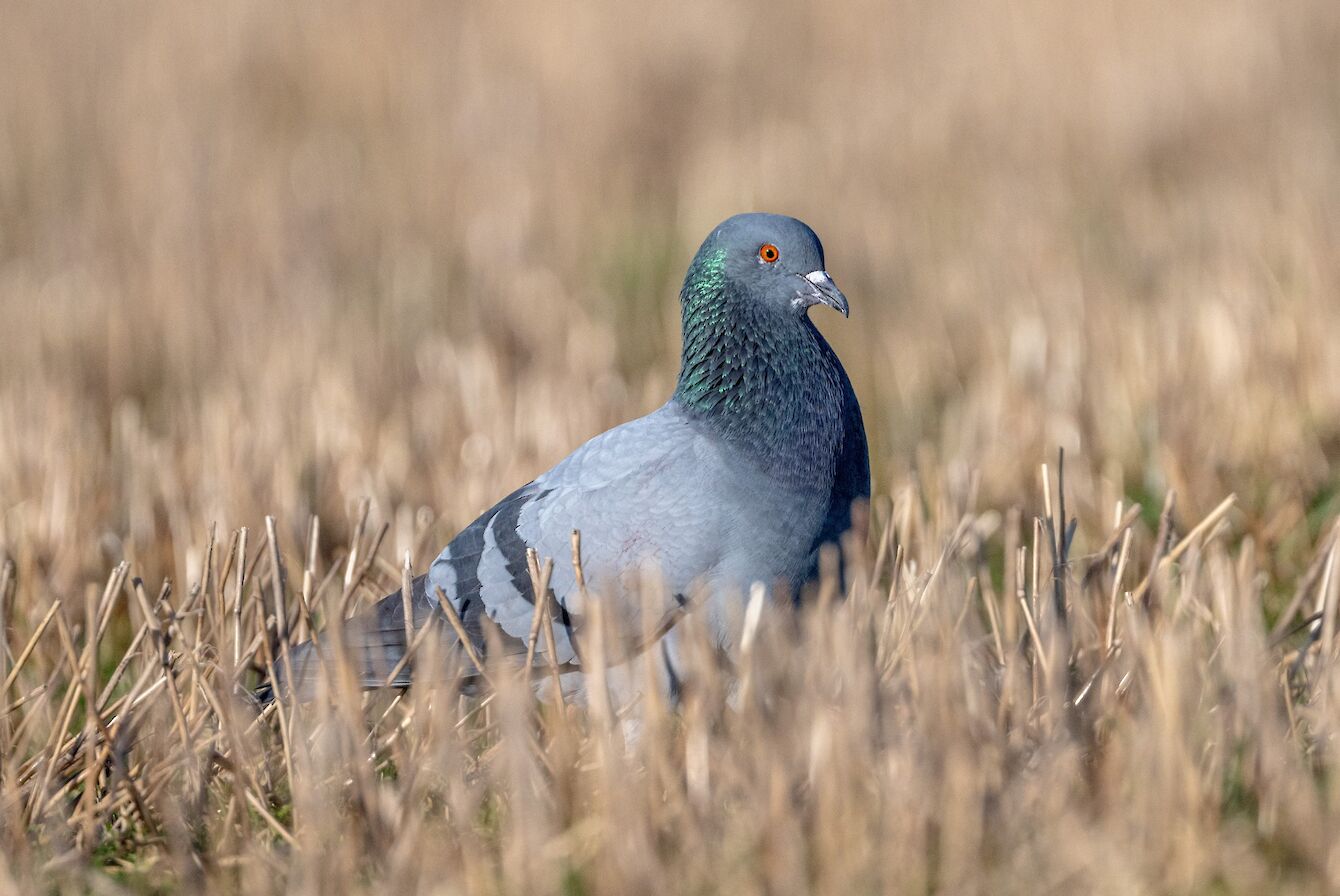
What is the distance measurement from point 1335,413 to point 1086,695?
2.45 meters

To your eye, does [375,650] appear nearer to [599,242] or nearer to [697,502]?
[697,502]

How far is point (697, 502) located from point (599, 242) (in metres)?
4.53

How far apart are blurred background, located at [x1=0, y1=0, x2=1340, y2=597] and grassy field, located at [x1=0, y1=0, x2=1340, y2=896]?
31 millimetres

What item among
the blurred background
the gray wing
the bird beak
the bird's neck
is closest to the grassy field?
the blurred background

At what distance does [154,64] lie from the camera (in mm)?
8953

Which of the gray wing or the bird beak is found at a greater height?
the bird beak

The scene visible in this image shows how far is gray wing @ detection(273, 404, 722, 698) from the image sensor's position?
292cm

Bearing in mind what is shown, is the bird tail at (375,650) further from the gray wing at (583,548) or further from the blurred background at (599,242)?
the blurred background at (599,242)

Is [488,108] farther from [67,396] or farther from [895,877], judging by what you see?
[895,877]

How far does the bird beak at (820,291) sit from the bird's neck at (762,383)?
7cm

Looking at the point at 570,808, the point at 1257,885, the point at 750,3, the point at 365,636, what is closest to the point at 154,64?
the point at 750,3

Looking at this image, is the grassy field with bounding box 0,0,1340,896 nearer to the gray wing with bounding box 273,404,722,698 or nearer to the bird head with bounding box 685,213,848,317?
the gray wing with bounding box 273,404,722,698

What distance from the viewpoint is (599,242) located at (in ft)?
24.0

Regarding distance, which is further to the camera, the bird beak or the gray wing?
the bird beak
